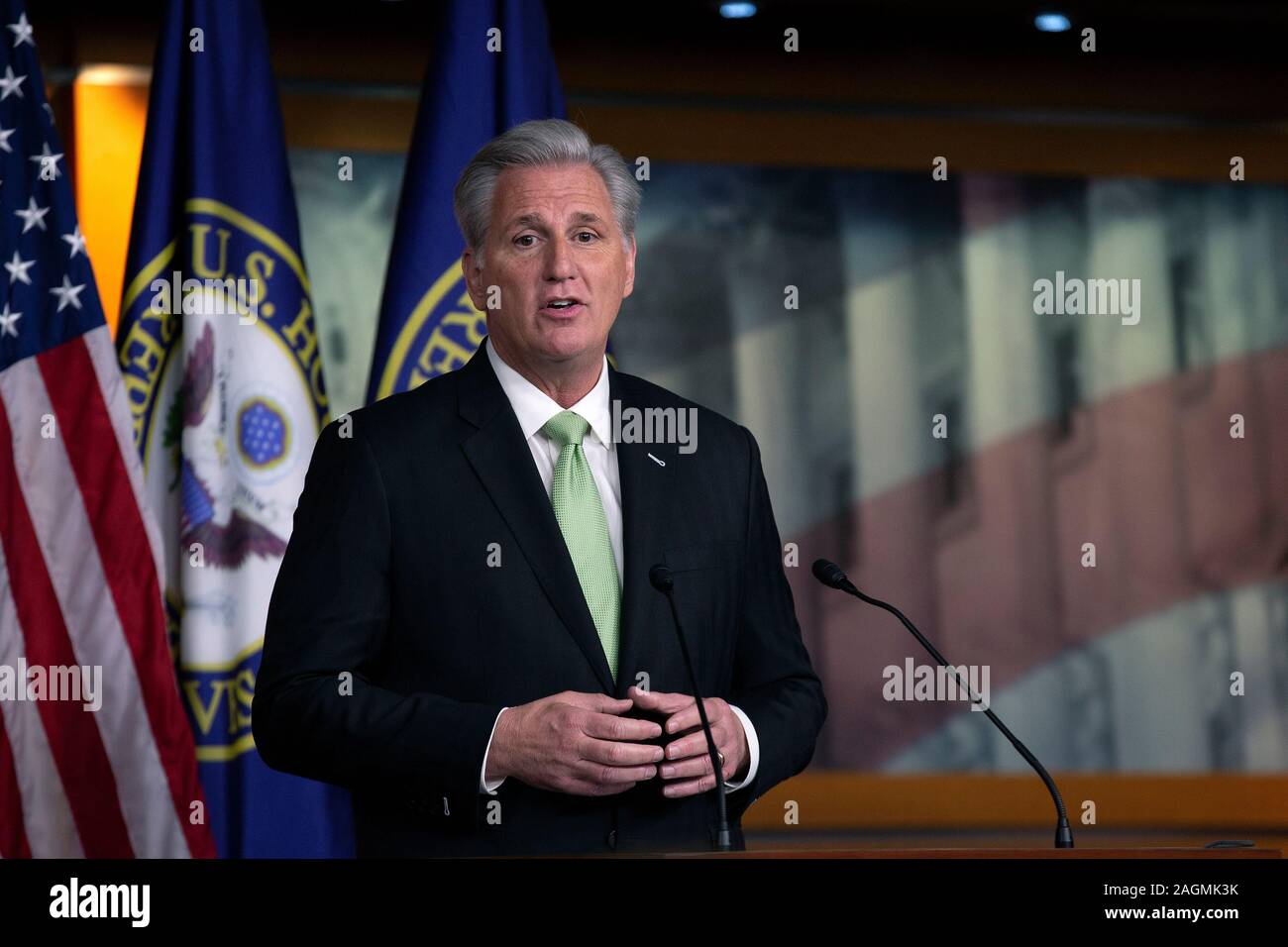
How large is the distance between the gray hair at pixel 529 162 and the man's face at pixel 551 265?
0.05 feet

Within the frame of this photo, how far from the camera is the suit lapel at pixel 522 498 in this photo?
2033 millimetres

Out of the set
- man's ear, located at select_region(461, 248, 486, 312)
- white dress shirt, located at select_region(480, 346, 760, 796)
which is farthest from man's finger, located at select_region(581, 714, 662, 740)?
man's ear, located at select_region(461, 248, 486, 312)

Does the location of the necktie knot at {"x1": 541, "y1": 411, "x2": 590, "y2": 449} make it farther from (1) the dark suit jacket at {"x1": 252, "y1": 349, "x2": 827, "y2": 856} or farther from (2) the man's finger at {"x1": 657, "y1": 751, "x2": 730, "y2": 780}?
(2) the man's finger at {"x1": 657, "y1": 751, "x2": 730, "y2": 780}

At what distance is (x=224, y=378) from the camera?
3674mm

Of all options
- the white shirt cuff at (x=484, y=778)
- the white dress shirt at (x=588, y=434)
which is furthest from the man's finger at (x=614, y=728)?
the white dress shirt at (x=588, y=434)

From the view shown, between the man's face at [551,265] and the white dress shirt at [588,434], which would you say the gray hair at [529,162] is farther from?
the white dress shirt at [588,434]

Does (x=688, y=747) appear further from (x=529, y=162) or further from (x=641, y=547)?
(x=529, y=162)

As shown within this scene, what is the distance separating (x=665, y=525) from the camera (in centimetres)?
214

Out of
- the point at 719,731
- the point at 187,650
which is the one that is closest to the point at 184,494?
the point at 187,650

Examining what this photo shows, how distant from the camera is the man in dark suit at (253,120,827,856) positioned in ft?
6.25

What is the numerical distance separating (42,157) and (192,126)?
374 millimetres

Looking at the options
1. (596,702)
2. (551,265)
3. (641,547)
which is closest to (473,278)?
(551,265)
